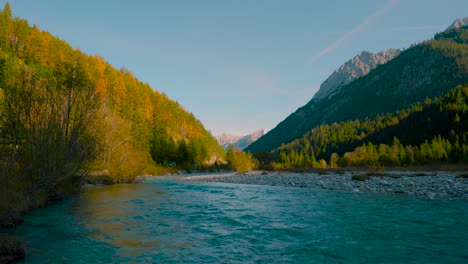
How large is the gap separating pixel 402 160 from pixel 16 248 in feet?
312

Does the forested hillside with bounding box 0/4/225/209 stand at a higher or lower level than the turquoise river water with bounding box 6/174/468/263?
higher

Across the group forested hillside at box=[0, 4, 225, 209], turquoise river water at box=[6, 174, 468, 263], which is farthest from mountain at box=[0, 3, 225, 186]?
turquoise river water at box=[6, 174, 468, 263]

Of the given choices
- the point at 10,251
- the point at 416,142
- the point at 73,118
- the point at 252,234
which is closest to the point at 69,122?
the point at 73,118

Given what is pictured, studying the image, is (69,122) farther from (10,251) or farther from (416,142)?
(416,142)

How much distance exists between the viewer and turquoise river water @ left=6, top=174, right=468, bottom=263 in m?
9.50

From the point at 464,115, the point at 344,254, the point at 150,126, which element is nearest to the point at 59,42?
the point at 150,126

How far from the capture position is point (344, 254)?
9734 millimetres

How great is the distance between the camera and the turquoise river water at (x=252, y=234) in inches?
374

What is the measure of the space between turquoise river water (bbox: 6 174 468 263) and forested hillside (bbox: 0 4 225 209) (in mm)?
3112

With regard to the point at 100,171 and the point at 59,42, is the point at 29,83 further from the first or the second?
the point at 59,42

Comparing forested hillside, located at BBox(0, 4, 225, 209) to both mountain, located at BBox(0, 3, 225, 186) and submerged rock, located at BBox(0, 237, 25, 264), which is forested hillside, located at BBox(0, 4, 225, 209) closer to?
mountain, located at BBox(0, 3, 225, 186)

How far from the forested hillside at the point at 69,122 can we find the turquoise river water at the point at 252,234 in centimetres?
311

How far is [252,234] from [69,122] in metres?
12.0

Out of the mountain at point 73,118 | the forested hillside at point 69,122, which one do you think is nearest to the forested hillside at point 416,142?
the mountain at point 73,118
